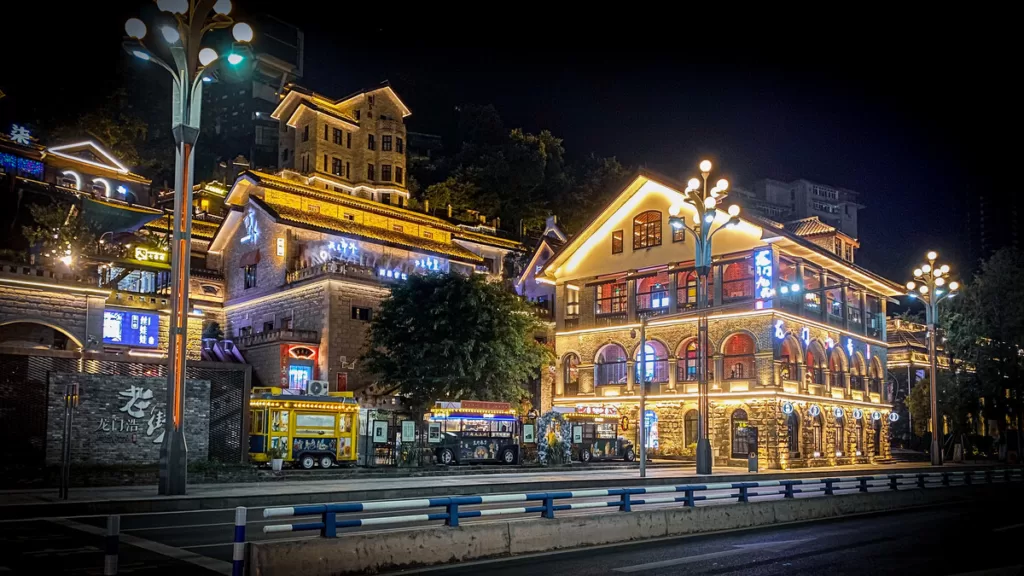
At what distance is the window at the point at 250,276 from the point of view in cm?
5675

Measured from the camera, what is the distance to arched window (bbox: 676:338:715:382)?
161 ft

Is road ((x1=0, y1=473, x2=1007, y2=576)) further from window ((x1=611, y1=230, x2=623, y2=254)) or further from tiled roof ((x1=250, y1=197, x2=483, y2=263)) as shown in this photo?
tiled roof ((x1=250, y1=197, x2=483, y2=263))

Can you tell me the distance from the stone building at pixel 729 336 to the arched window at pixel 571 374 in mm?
67

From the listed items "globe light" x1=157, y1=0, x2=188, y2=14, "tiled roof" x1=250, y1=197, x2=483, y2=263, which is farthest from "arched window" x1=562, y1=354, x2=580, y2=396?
"globe light" x1=157, y1=0, x2=188, y2=14

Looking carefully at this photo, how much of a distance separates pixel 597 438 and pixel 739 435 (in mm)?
8425

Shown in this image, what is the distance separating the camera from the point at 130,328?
43750 mm

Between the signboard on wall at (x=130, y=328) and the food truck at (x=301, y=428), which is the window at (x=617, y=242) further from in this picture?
the signboard on wall at (x=130, y=328)

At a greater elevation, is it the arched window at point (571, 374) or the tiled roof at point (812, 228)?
the tiled roof at point (812, 228)

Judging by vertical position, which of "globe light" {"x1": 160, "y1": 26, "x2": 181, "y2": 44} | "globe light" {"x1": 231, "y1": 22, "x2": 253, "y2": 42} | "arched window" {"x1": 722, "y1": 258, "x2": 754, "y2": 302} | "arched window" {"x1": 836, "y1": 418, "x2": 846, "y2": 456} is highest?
"globe light" {"x1": 231, "y1": 22, "x2": 253, "y2": 42}

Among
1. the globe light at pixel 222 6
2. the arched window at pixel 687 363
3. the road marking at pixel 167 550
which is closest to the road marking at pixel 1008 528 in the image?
the road marking at pixel 167 550

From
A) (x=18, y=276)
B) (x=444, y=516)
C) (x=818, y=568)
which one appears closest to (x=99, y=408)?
(x=18, y=276)

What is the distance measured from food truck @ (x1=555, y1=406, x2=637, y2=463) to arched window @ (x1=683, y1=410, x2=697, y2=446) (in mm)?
3598

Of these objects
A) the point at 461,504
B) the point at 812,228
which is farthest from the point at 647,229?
the point at 461,504

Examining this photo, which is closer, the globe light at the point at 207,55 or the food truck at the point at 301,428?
the globe light at the point at 207,55
